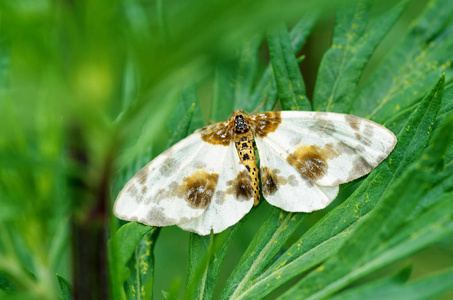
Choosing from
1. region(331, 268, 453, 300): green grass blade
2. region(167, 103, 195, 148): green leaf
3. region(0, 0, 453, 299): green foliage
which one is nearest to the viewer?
region(0, 0, 453, 299): green foliage

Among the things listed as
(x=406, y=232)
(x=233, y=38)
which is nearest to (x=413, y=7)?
(x=406, y=232)

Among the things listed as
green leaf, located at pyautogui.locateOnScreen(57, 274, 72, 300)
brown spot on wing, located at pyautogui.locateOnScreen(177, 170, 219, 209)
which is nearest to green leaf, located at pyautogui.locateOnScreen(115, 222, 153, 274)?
green leaf, located at pyautogui.locateOnScreen(57, 274, 72, 300)

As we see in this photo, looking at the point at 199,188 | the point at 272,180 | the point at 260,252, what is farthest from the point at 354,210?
the point at 199,188

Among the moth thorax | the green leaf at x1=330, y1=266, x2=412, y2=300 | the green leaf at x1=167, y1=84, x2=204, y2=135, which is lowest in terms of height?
the moth thorax

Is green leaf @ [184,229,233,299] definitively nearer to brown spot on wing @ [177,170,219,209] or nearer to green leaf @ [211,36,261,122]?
brown spot on wing @ [177,170,219,209]

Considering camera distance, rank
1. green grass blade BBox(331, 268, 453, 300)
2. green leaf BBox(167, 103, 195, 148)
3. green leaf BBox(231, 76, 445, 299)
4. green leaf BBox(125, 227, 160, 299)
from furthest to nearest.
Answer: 1. green leaf BBox(167, 103, 195, 148)
2. green leaf BBox(125, 227, 160, 299)
3. green leaf BBox(231, 76, 445, 299)
4. green grass blade BBox(331, 268, 453, 300)

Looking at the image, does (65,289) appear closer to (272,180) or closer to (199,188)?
(199,188)
